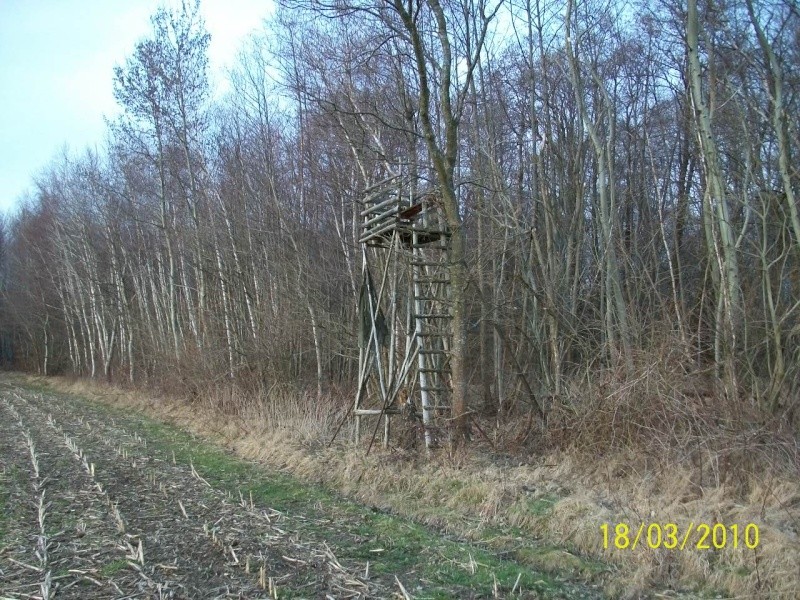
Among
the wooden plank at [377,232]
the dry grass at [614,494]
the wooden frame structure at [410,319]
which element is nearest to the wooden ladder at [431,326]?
the wooden frame structure at [410,319]

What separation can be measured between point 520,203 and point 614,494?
8.75 metres

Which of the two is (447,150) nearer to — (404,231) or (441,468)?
(404,231)

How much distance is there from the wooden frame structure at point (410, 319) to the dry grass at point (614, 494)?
816 millimetres

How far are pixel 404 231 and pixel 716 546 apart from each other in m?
6.11

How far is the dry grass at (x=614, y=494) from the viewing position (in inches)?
193

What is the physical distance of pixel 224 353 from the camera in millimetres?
17484

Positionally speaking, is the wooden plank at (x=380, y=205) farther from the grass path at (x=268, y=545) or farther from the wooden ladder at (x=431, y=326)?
the grass path at (x=268, y=545)

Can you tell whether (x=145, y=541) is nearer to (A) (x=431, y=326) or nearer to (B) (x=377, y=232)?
(B) (x=377, y=232)

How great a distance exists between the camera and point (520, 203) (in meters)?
14.2

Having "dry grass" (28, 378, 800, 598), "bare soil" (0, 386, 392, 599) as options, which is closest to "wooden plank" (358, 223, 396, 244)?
"dry grass" (28, 378, 800, 598)

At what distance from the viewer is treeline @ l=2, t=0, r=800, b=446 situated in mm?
8836

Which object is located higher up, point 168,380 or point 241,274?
point 241,274

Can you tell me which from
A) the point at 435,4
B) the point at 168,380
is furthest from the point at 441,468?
the point at 168,380

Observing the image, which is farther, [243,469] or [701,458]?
[243,469]
